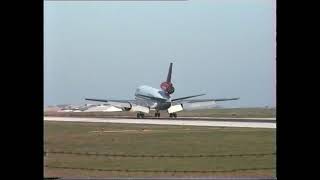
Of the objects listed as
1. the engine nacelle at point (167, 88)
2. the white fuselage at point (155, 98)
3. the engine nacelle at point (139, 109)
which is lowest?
the engine nacelle at point (139, 109)

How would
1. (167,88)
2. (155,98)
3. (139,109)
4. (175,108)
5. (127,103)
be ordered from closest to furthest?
(175,108)
(139,109)
(155,98)
(167,88)
(127,103)

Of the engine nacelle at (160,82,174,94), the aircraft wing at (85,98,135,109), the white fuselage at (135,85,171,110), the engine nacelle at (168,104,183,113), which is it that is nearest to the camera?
the engine nacelle at (168,104,183,113)

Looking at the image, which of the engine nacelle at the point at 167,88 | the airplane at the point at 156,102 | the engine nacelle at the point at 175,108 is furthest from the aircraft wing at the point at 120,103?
the engine nacelle at the point at 175,108

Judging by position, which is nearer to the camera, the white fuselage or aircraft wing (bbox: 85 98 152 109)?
the white fuselage

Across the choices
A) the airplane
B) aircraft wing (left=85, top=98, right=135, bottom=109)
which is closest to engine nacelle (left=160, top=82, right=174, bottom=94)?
the airplane

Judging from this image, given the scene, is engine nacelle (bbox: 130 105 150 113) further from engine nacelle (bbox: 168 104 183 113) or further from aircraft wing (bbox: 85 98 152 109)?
engine nacelle (bbox: 168 104 183 113)

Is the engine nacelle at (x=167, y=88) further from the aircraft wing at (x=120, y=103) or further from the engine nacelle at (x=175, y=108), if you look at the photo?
the aircraft wing at (x=120, y=103)

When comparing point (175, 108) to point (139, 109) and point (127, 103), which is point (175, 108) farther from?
point (127, 103)

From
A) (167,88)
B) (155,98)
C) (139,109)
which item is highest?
(167,88)

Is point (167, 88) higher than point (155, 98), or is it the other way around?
point (167, 88)

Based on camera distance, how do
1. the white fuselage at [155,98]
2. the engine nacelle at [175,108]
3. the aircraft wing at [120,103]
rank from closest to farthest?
the engine nacelle at [175,108] < the white fuselage at [155,98] < the aircraft wing at [120,103]

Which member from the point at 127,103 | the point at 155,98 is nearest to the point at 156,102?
the point at 155,98

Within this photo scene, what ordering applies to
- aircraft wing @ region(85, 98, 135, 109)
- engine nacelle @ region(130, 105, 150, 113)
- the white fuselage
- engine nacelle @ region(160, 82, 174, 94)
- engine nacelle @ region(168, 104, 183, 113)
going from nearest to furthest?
engine nacelle @ region(168, 104, 183, 113) < engine nacelle @ region(130, 105, 150, 113) < the white fuselage < engine nacelle @ region(160, 82, 174, 94) < aircraft wing @ region(85, 98, 135, 109)
